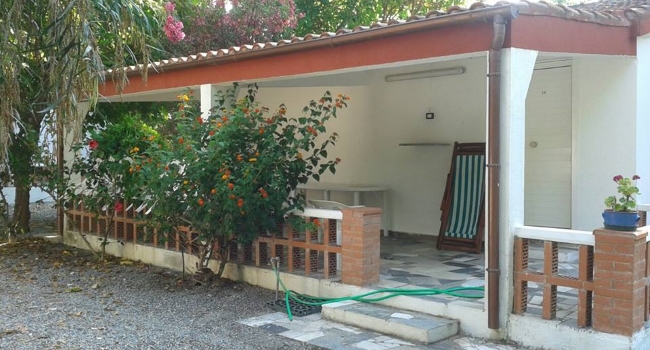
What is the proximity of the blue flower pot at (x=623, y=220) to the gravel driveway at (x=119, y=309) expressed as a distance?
2.71 m

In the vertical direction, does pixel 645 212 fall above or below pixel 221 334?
above

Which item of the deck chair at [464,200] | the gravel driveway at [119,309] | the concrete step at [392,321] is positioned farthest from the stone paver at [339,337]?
the deck chair at [464,200]

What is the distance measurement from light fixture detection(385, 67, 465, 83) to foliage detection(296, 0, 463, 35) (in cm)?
785

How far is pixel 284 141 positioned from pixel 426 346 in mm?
2954

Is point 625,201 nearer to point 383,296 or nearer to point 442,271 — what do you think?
point 383,296

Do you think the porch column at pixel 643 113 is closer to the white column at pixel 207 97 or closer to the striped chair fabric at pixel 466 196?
the striped chair fabric at pixel 466 196

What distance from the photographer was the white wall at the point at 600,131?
24.5 feet

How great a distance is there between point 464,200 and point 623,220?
4.13 m

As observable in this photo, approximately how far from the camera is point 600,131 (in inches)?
307

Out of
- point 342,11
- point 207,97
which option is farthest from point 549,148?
point 342,11

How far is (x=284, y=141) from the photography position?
746 centimetres

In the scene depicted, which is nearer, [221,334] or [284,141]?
[221,334]

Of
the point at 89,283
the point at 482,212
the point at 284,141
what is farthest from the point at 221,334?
the point at 482,212

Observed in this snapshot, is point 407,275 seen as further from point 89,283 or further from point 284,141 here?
point 89,283
